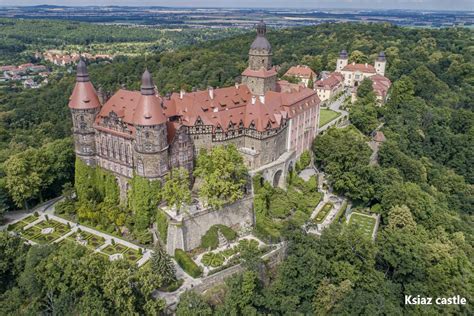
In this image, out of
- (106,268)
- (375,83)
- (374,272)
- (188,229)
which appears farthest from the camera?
(375,83)

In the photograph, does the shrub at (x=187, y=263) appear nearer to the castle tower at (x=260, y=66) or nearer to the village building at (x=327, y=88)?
the castle tower at (x=260, y=66)

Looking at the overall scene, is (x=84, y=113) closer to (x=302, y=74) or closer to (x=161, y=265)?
(x=161, y=265)

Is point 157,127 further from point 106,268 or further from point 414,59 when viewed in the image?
point 414,59

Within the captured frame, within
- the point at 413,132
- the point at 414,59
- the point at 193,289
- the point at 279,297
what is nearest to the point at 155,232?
the point at 193,289

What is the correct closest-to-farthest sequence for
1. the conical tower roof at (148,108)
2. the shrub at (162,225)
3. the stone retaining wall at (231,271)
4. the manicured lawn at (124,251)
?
1. the stone retaining wall at (231,271)
2. the manicured lawn at (124,251)
3. the shrub at (162,225)
4. the conical tower roof at (148,108)

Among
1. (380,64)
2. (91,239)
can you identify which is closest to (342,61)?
(380,64)

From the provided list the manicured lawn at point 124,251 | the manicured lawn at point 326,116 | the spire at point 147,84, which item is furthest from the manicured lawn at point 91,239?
the manicured lawn at point 326,116
